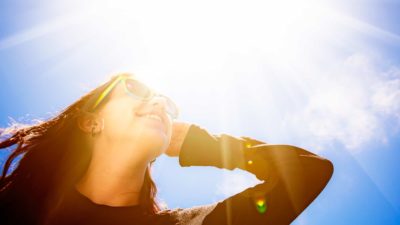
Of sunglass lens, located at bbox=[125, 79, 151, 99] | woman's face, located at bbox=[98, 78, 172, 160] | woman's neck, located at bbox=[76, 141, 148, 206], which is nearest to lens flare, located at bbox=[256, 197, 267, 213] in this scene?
woman's face, located at bbox=[98, 78, 172, 160]

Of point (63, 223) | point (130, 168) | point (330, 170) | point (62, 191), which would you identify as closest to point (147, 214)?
point (130, 168)

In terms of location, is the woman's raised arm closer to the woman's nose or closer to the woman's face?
the woman's face

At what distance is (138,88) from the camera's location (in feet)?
11.8

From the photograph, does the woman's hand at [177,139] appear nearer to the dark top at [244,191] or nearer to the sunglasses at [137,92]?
the dark top at [244,191]

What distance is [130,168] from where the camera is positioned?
325cm

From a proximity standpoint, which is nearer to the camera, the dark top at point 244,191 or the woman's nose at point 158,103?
the dark top at point 244,191

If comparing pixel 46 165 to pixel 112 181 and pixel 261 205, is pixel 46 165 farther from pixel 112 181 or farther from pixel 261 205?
pixel 261 205

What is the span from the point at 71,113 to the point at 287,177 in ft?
9.43

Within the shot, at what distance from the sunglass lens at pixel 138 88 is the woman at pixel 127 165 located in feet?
0.04

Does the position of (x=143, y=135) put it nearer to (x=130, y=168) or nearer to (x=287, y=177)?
(x=130, y=168)

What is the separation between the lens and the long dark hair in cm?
307

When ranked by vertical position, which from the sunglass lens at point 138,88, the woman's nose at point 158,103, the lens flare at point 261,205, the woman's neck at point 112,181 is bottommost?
the woman's neck at point 112,181

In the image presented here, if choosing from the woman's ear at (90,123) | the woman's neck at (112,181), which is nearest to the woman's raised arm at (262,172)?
the woman's neck at (112,181)

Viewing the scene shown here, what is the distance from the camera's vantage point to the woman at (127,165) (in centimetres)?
249
